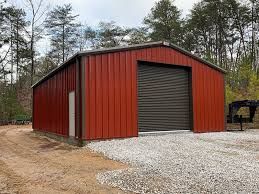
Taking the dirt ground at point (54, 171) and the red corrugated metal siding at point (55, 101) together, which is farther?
the red corrugated metal siding at point (55, 101)

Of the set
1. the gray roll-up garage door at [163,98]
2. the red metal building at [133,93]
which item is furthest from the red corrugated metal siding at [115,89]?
the gray roll-up garage door at [163,98]

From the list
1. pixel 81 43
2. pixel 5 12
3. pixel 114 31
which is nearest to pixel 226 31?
pixel 114 31

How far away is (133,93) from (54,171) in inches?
247

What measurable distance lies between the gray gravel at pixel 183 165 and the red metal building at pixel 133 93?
109cm

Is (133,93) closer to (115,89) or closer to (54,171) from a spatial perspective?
(115,89)

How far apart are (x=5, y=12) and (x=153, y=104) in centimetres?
2460

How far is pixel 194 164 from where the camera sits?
8.37 metres

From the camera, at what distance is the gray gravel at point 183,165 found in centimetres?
644

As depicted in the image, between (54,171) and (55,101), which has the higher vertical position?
(55,101)

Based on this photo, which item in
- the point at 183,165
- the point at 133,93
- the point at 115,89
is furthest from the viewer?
the point at 133,93

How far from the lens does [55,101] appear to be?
1673 cm

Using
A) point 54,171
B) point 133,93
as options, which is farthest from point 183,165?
point 133,93

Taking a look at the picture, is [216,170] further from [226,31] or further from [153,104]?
[226,31]

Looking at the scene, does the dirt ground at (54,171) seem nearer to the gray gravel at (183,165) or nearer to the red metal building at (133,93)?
the gray gravel at (183,165)
